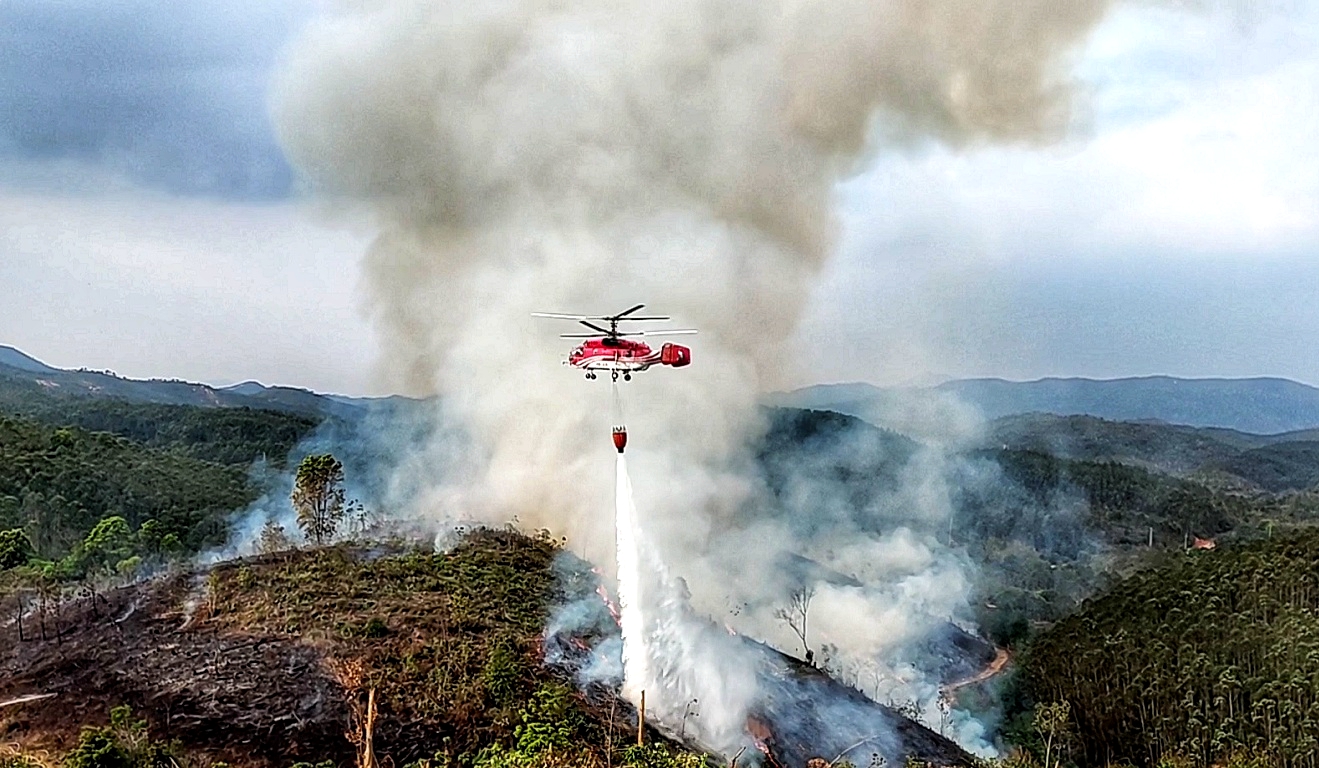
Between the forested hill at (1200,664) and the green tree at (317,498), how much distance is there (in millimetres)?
39231

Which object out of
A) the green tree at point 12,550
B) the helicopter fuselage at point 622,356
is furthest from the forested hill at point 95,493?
the helicopter fuselage at point 622,356

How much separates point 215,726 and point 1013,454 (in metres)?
123

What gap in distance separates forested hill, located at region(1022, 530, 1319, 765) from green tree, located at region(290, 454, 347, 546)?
129 feet

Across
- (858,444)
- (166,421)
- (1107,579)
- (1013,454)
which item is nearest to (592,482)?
(1107,579)

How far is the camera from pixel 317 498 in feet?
169

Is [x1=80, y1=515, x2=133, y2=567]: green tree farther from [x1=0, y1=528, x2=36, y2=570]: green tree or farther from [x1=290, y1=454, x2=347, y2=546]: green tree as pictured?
[x1=290, y1=454, x2=347, y2=546]: green tree

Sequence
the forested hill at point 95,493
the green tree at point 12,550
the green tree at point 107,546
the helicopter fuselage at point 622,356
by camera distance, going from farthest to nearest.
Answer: the forested hill at point 95,493, the green tree at point 107,546, the green tree at point 12,550, the helicopter fuselage at point 622,356

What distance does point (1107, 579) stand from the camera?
9381 centimetres

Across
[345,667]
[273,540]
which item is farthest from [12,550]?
[345,667]

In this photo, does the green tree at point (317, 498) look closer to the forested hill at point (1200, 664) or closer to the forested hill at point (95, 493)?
the forested hill at point (95, 493)

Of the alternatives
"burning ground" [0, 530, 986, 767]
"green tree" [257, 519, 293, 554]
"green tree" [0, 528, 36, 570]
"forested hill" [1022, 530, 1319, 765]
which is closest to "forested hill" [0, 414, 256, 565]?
"green tree" [0, 528, 36, 570]

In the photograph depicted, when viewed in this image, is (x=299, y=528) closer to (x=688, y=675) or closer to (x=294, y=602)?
(x=294, y=602)

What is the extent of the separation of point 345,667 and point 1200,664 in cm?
4397

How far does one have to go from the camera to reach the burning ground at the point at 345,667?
30.9 meters
